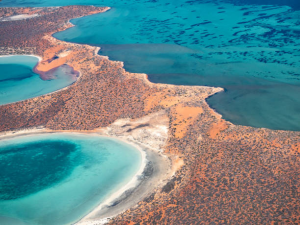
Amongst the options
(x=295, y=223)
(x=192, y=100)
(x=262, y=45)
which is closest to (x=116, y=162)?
(x=192, y=100)

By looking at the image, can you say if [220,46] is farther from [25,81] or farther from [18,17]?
[18,17]

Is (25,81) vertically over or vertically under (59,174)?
over

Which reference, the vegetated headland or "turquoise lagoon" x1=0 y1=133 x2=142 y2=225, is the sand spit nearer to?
the vegetated headland

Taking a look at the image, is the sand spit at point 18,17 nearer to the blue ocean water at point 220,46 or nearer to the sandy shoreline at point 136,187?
the blue ocean water at point 220,46

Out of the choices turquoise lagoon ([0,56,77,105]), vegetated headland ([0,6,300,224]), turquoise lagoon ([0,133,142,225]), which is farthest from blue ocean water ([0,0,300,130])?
turquoise lagoon ([0,133,142,225])

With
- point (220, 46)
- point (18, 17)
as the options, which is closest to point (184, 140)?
point (220, 46)

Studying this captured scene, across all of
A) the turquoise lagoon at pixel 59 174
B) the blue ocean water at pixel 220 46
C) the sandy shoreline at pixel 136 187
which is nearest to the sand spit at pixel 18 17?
the blue ocean water at pixel 220 46

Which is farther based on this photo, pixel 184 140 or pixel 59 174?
pixel 184 140
